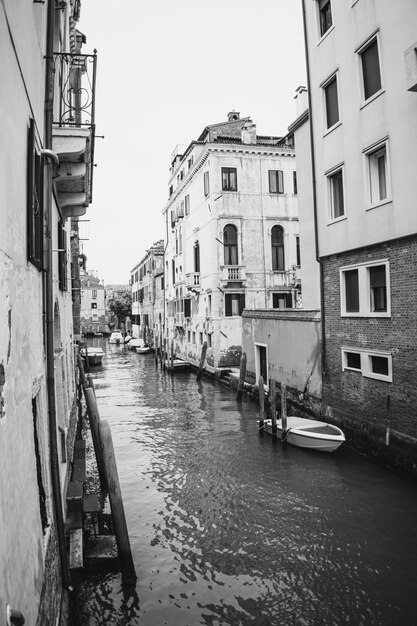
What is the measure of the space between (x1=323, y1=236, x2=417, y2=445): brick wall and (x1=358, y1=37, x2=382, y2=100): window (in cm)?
339

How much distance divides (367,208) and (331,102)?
3445 mm

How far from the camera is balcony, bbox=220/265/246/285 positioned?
2322cm

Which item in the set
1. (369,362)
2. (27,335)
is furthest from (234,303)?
(27,335)

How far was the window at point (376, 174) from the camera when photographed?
9.64 meters

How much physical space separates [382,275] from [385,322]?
1000mm

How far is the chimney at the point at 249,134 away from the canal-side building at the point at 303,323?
984cm

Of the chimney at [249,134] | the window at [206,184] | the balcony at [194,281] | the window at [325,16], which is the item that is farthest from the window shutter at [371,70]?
the balcony at [194,281]

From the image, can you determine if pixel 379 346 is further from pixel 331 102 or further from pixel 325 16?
pixel 325 16

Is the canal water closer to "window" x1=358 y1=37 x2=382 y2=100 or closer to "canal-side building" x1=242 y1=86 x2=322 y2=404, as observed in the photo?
"canal-side building" x1=242 y1=86 x2=322 y2=404

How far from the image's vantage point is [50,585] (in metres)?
3.87

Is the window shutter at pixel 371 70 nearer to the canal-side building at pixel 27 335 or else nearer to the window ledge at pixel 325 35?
the window ledge at pixel 325 35

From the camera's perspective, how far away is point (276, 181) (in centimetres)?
2433

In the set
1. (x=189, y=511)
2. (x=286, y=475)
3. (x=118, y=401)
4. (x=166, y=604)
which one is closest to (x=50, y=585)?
(x=166, y=604)

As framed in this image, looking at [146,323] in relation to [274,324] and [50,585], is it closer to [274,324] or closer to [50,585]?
[274,324]
